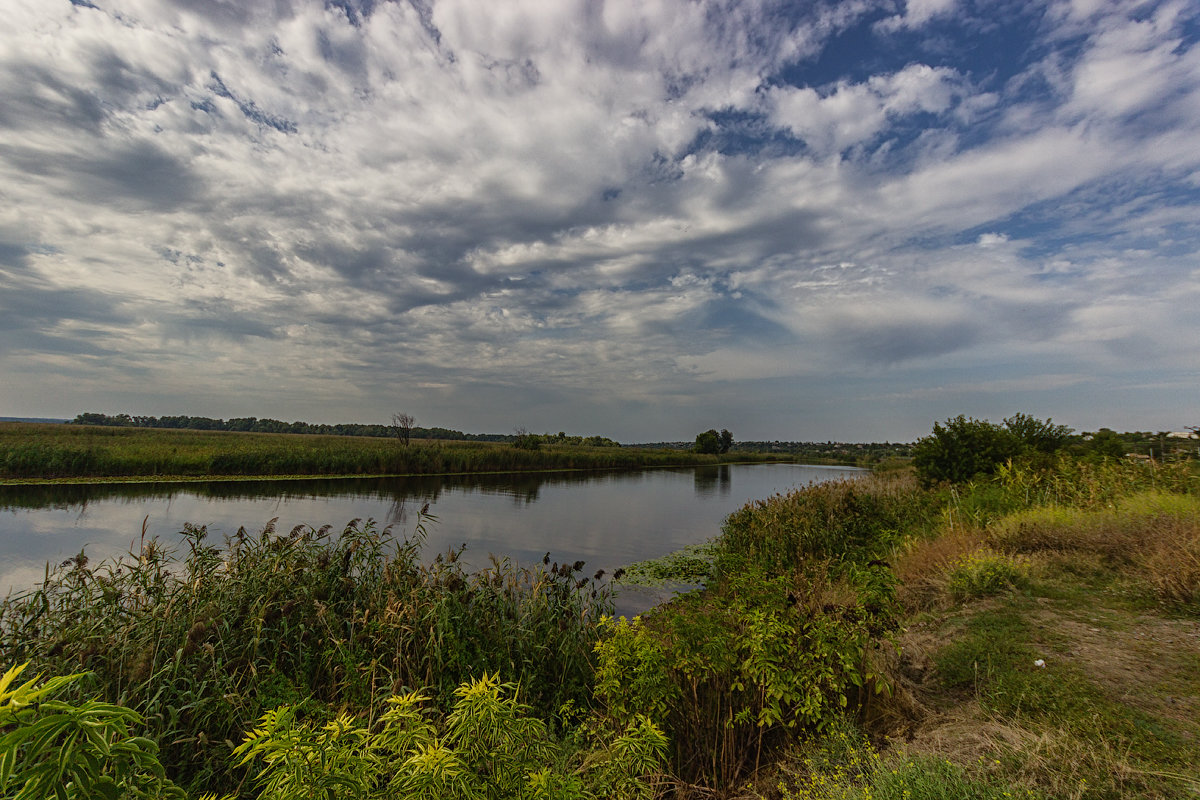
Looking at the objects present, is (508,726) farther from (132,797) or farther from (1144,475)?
(1144,475)

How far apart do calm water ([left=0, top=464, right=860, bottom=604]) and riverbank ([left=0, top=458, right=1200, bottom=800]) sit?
19.0 feet

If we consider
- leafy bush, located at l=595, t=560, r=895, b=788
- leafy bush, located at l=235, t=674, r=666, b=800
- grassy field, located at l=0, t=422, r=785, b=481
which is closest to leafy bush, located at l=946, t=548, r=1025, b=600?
leafy bush, located at l=595, t=560, r=895, b=788

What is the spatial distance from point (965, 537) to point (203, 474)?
1190 inches

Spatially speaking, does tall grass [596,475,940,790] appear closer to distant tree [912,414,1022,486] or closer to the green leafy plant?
the green leafy plant

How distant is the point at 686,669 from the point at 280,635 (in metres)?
3.94

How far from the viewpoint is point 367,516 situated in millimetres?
17406

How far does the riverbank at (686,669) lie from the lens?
111 inches

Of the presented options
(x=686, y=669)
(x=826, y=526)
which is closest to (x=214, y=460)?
(x=826, y=526)

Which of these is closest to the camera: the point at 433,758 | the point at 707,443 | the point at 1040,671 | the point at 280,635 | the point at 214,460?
the point at 433,758

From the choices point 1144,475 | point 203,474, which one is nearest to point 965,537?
point 1144,475

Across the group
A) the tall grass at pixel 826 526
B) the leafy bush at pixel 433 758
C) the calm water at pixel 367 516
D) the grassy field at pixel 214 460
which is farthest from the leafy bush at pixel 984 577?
the grassy field at pixel 214 460

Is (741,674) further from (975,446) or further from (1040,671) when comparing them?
(975,446)

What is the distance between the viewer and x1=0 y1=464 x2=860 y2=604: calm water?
470 inches

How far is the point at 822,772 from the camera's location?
3.34 meters
